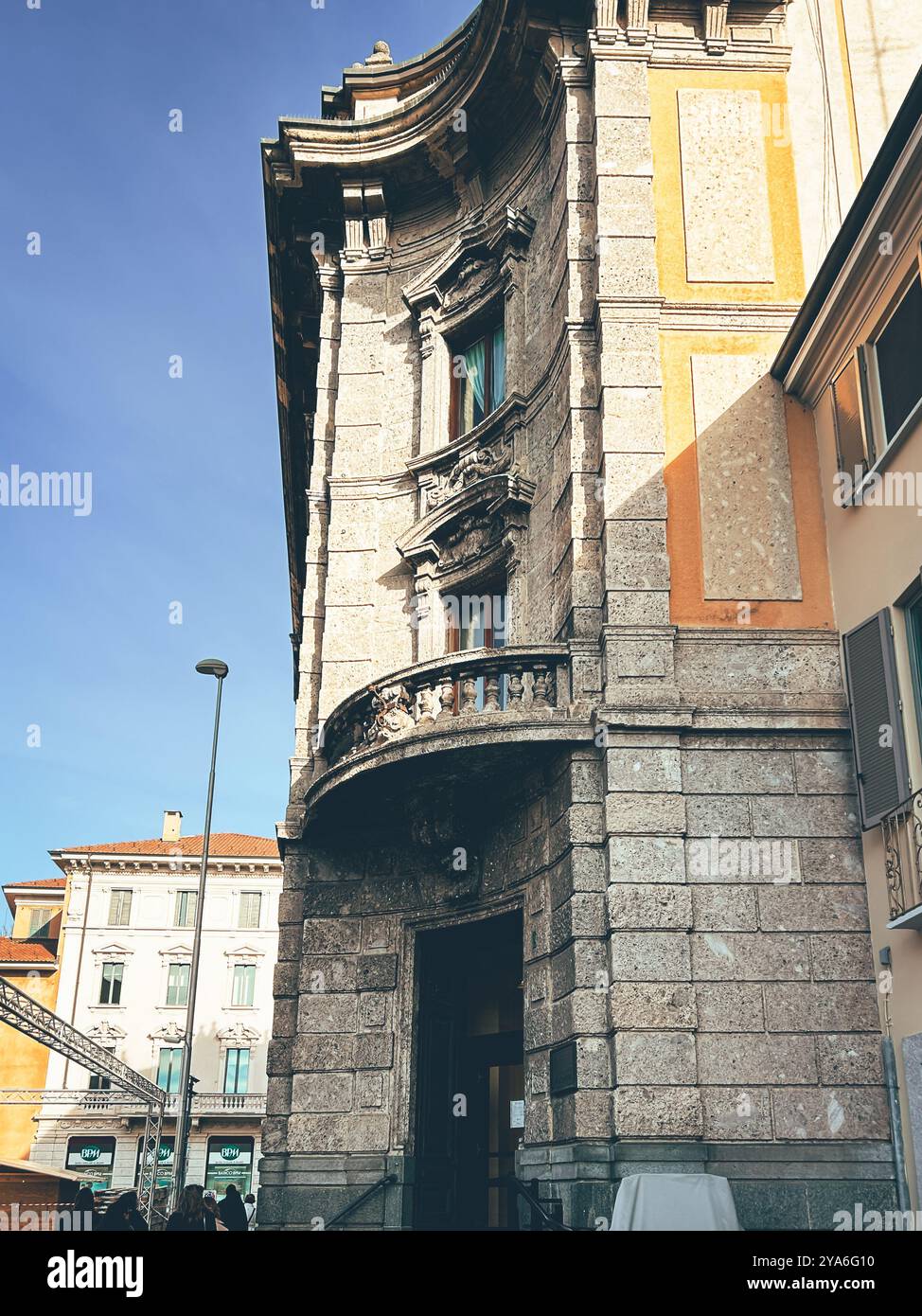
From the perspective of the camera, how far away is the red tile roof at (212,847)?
6125 centimetres

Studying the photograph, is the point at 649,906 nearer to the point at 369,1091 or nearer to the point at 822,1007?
the point at 822,1007

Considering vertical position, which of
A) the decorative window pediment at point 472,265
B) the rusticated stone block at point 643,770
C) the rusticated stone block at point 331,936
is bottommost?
the rusticated stone block at point 331,936

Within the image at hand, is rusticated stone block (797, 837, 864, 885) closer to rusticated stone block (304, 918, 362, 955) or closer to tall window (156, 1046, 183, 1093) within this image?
rusticated stone block (304, 918, 362, 955)

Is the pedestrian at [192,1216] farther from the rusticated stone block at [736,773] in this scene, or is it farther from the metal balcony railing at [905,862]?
the metal balcony railing at [905,862]

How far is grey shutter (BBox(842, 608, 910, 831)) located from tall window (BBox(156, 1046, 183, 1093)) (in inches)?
1987

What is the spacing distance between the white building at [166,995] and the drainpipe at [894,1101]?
45.6m

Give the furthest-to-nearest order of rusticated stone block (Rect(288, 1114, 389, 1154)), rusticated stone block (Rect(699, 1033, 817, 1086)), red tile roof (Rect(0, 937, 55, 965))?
red tile roof (Rect(0, 937, 55, 965)) < rusticated stone block (Rect(288, 1114, 389, 1154)) < rusticated stone block (Rect(699, 1033, 817, 1086))

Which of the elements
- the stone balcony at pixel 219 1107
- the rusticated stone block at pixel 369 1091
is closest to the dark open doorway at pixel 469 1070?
the rusticated stone block at pixel 369 1091

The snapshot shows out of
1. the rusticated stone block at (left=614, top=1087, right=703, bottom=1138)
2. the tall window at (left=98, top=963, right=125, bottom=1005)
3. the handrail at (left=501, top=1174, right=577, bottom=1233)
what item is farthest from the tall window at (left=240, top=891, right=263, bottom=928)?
the rusticated stone block at (left=614, top=1087, right=703, bottom=1138)

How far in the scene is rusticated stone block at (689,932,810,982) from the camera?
1245 cm

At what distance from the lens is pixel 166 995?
5975 cm
